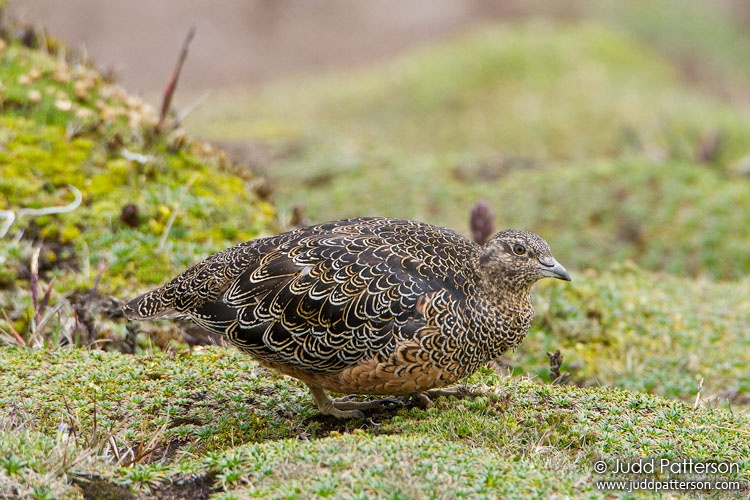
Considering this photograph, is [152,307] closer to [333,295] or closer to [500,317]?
[333,295]

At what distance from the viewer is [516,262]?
16.6 feet

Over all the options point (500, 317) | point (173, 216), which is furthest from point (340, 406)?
point (173, 216)

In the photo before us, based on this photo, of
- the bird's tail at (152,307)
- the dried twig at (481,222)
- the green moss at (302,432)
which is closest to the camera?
the green moss at (302,432)

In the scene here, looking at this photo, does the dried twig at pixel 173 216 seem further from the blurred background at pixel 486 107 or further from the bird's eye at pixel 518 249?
the bird's eye at pixel 518 249

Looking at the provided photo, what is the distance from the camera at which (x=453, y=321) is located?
4742 millimetres

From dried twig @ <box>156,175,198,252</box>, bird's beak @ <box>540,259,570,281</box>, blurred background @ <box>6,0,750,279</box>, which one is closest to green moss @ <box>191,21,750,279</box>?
blurred background @ <box>6,0,750,279</box>

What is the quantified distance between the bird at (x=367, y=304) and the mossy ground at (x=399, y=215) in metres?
0.33

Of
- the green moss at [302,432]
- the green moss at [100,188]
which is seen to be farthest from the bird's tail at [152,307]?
the green moss at [100,188]

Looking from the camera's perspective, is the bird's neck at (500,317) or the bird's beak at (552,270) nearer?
the bird's neck at (500,317)

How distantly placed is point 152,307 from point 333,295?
1291mm

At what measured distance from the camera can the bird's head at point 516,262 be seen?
5.04 m

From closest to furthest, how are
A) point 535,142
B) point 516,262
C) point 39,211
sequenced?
point 516,262 → point 39,211 → point 535,142

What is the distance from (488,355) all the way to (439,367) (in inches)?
16.2

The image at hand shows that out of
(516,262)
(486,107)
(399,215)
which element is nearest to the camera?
(516,262)
